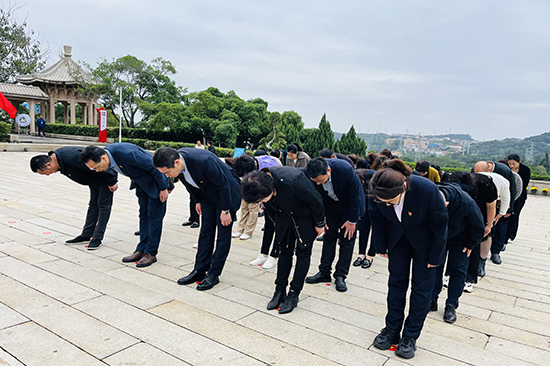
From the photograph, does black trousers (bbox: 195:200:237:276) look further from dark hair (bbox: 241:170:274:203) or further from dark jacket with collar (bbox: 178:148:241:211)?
dark hair (bbox: 241:170:274:203)

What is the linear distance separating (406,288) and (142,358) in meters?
1.80

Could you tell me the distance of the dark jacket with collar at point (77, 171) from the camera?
433 centimetres

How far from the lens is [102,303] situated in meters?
3.11

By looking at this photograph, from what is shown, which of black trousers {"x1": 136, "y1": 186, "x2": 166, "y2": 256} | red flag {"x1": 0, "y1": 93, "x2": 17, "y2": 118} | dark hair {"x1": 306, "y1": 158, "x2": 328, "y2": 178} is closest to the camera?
dark hair {"x1": 306, "y1": 158, "x2": 328, "y2": 178}

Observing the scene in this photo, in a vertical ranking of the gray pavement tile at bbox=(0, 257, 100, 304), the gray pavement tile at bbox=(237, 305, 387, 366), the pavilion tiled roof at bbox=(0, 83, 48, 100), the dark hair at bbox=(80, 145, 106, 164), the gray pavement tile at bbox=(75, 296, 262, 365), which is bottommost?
Result: the gray pavement tile at bbox=(0, 257, 100, 304)

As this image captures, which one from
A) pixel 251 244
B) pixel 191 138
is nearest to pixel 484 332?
pixel 251 244

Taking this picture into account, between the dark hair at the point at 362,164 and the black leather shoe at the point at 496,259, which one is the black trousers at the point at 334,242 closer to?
the dark hair at the point at 362,164

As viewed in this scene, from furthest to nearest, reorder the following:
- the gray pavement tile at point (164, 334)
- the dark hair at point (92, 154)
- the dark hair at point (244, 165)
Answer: the dark hair at point (92, 154) → the dark hair at point (244, 165) → the gray pavement tile at point (164, 334)

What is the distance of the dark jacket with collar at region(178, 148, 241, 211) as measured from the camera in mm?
3338

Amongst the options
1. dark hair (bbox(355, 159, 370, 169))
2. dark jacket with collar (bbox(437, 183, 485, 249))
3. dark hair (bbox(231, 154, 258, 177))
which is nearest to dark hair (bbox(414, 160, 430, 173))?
dark hair (bbox(355, 159, 370, 169))

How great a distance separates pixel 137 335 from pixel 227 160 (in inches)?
92.4

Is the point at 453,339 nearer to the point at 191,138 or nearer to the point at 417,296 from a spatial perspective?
the point at 417,296

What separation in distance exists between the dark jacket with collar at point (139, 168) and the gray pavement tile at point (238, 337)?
4.34 feet

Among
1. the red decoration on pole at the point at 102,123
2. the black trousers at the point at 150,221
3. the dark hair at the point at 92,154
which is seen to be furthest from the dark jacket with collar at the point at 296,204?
the red decoration on pole at the point at 102,123
